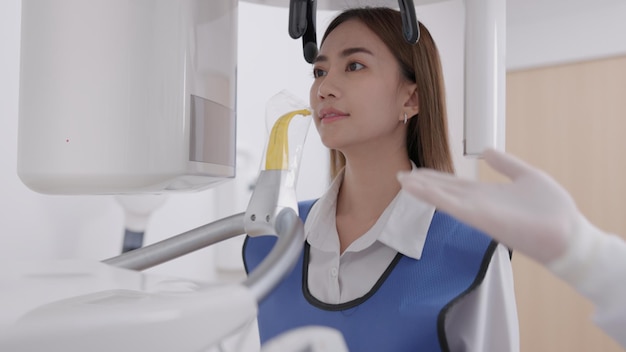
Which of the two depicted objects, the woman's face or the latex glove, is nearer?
the latex glove

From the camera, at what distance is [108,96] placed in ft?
1.46

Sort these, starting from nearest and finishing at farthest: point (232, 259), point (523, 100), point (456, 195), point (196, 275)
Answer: point (456, 195) < point (196, 275) < point (232, 259) < point (523, 100)

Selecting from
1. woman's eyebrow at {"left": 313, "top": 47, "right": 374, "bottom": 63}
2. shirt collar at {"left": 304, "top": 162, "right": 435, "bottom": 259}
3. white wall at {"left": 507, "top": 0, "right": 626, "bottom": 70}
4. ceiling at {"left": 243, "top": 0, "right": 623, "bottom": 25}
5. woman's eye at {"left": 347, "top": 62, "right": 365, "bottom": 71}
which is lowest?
shirt collar at {"left": 304, "top": 162, "right": 435, "bottom": 259}

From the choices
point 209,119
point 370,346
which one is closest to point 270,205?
point 209,119

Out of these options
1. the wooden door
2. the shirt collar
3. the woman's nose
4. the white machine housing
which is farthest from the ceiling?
the white machine housing

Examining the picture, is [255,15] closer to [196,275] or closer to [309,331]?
[196,275]

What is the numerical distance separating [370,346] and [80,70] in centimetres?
55

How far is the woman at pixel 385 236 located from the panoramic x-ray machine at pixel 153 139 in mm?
262

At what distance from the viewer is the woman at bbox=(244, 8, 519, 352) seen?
0.80 metres

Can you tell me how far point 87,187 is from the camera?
0.46 m

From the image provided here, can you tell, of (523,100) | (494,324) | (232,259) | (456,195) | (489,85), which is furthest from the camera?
(523,100)

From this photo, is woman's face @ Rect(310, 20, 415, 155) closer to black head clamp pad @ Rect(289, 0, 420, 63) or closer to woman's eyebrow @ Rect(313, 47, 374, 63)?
woman's eyebrow @ Rect(313, 47, 374, 63)

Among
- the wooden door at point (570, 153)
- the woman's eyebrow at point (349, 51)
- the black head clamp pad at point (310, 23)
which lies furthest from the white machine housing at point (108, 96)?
the wooden door at point (570, 153)

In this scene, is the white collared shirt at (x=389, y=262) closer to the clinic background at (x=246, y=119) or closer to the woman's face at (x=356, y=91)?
the woman's face at (x=356, y=91)
